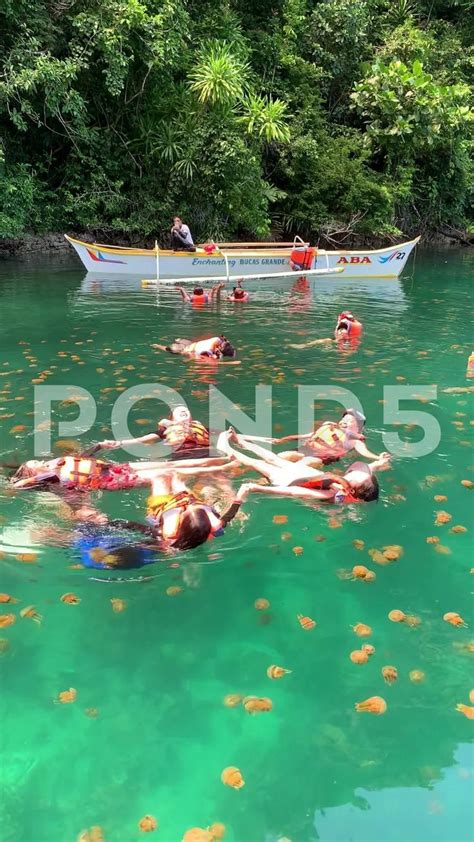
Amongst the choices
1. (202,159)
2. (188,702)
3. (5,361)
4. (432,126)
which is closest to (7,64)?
(202,159)

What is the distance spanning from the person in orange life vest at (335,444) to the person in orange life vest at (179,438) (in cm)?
82

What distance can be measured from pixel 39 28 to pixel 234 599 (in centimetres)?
1861

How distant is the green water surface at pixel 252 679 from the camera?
2.85 m

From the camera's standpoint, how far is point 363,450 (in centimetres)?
633

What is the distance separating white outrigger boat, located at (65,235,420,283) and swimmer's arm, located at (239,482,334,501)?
1227cm

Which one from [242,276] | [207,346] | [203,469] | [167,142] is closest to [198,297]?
[242,276]

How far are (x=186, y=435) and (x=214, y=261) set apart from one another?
12.9 m

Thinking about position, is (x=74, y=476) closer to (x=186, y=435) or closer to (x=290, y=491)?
(x=186, y=435)

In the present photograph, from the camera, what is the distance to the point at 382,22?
27531 millimetres

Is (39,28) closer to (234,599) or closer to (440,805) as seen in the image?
(234,599)

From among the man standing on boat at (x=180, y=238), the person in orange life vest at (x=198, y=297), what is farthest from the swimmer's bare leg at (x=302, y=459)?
the man standing on boat at (x=180, y=238)

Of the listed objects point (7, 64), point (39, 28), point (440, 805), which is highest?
point (39, 28)

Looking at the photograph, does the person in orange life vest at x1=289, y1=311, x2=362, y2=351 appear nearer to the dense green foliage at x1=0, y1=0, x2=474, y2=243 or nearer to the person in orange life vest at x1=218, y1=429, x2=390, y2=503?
the person in orange life vest at x1=218, y1=429, x2=390, y2=503

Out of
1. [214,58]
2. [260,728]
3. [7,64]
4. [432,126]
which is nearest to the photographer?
[260,728]
